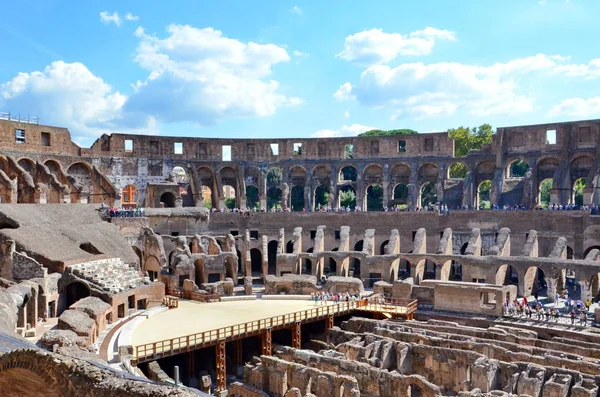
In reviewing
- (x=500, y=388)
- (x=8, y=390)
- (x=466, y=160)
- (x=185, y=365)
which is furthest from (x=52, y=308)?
(x=466, y=160)

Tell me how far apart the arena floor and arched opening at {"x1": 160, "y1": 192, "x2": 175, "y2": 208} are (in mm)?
15750

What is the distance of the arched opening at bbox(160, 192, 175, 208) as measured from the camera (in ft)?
148

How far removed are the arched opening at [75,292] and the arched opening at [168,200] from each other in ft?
59.6

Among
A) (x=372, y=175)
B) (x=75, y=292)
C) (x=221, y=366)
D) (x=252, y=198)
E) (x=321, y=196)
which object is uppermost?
(x=372, y=175)

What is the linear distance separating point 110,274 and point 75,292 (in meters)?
1.94

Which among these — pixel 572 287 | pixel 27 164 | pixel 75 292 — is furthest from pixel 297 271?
pixel 27 164

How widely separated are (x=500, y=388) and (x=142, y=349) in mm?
13907

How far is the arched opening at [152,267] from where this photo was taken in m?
34.9

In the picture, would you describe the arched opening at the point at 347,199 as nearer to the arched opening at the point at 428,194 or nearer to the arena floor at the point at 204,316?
the arched opening at the point at 428,194

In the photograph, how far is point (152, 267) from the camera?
35.2 metres

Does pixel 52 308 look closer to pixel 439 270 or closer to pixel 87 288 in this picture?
pixel 87 288

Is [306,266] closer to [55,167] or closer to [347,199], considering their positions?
[347,199]

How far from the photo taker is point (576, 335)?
2380cm

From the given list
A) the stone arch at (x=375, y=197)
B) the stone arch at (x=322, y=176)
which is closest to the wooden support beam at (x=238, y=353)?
the stone arch at (x=322, y=176)
